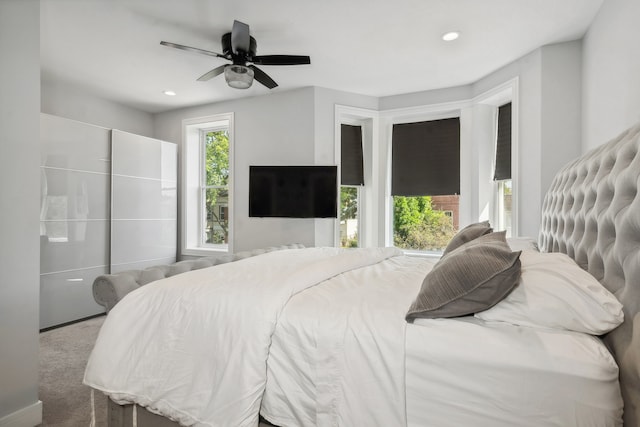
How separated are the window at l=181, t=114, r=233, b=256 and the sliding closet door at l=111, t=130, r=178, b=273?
0.60ft

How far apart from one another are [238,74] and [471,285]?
2419 mm

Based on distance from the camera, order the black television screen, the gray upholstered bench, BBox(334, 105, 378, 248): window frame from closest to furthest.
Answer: the gray upholstered bench, the black television screen, BBox(334, 105, 378, 248): window frame

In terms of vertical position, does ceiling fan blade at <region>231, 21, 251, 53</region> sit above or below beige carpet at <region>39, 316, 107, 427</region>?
above

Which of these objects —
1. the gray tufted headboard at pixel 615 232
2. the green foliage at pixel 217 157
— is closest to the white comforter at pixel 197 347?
the gray tufted headboard at pixel 615 232

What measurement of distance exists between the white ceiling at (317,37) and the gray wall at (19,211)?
0.86 metres

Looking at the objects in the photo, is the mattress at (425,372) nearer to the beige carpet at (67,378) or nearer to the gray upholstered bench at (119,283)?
the gray upholstered bench at (119,283)

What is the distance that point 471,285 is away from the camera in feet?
3.67

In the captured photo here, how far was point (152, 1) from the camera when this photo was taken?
8.04 ft

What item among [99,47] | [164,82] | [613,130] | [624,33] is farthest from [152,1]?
[613,130]

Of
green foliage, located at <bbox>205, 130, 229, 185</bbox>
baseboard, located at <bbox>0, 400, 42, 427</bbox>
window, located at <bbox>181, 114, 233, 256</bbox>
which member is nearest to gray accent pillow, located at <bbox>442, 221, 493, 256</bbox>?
baseboard, located at <bbox>0, 400, 42, 427</bbox>

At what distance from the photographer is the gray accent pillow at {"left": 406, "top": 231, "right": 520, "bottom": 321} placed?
1110 millimetres

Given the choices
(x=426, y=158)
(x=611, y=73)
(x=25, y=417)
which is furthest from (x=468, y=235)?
(x=25, y=417)

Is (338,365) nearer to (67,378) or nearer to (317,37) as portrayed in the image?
(67,378)

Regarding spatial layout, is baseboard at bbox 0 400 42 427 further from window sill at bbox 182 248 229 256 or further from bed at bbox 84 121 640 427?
window sill at bbox 182 248 229 256
